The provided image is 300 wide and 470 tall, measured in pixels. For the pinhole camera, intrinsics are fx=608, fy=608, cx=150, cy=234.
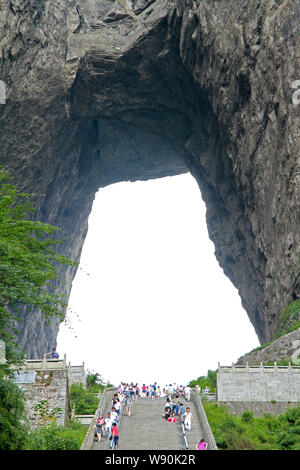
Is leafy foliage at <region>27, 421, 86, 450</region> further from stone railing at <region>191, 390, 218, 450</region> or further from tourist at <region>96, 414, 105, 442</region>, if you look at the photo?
stone railing at <region>191, 390, 218, 450</region>

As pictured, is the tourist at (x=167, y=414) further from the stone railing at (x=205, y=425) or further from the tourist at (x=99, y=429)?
the tourist at (x=99, y=429)

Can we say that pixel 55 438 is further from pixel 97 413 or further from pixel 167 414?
pixel 167 414

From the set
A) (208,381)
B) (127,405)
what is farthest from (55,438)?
(208,381)

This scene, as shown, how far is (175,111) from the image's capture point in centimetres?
Result: 7225

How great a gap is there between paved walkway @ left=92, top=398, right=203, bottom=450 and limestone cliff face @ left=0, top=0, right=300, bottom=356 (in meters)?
23.3

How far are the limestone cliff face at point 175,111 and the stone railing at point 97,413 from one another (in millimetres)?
21470

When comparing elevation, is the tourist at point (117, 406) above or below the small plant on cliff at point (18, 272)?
below

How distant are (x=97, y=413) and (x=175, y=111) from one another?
4819 cm

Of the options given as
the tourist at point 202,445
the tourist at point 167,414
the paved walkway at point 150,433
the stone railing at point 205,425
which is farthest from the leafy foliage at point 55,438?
the stone railing at point 205,425

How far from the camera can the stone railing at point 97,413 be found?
25.7 metres

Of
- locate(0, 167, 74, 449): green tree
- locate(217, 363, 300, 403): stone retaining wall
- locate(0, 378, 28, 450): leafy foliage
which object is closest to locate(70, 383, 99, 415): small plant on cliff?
locate(217, 363, 300, 403): stone retaining wall

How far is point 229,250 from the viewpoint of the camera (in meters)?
74.1

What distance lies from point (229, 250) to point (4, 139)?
29.4m
